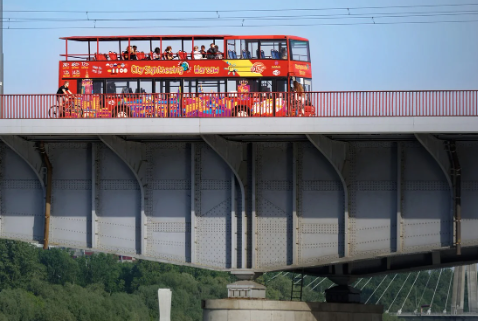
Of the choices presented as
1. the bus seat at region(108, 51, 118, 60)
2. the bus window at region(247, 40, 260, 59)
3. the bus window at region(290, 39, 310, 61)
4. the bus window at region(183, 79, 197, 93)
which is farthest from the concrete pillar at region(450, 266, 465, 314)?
the bus seat at region(108, 51, 118, 60)

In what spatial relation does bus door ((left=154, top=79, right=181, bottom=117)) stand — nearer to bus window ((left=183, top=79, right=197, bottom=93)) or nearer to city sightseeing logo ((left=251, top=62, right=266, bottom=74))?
bus window ((left=183, top=79, right=197, bottom=93))

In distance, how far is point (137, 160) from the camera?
34.2m

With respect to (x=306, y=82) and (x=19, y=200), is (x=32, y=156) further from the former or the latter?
(x=306, y=82)

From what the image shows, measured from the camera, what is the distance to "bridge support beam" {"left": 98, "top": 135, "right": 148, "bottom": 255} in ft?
110

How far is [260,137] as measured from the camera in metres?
33.2

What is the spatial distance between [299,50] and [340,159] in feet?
46.5

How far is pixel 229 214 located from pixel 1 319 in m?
71.9

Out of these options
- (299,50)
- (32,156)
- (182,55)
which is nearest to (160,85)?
(182,55)

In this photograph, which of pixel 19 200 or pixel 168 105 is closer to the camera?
pixel 168 105

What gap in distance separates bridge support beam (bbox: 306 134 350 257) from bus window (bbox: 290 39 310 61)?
13.4 metres

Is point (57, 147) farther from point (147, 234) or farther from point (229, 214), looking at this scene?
point (229, 214)

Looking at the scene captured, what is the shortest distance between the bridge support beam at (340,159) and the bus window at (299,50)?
43.9 ft

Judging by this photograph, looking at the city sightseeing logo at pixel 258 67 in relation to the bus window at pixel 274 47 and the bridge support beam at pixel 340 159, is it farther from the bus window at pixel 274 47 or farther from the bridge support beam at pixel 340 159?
the bridge support beam at pixel 340 159

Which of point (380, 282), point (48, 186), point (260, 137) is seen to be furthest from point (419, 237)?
point (380, 282)
